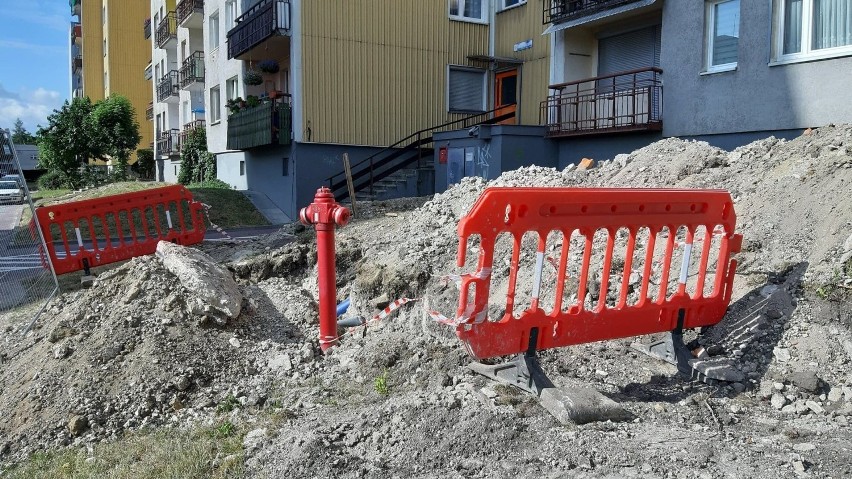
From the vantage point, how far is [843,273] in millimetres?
5570

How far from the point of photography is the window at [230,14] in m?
26.3

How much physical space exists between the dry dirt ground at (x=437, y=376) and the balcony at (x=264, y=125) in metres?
12.9

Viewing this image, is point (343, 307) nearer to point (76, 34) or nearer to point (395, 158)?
point (395, 158)

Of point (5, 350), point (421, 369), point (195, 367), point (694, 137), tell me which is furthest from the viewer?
point (694, 137)

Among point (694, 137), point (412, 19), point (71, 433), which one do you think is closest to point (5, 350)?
point (71, 433)

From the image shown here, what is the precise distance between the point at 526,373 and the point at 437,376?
72cm

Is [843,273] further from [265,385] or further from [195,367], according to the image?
[195,367]

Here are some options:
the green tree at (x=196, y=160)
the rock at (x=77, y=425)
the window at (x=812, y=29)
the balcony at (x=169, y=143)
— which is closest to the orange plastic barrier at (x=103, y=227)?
the rock at (x=77, y=425)

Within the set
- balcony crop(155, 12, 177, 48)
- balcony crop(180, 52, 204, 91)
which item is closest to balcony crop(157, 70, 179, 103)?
balcony crop(155, 12, 177, 48)

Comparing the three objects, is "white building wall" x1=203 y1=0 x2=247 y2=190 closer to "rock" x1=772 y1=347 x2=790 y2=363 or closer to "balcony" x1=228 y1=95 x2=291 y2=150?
"balcony" x1=228 y1=95 x2=291 y2=150

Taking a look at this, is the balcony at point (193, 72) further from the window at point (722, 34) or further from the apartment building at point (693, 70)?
the window at point (722, 34)

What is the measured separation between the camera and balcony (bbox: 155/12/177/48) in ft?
120

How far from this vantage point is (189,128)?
33250 mm

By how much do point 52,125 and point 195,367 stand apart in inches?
1416
